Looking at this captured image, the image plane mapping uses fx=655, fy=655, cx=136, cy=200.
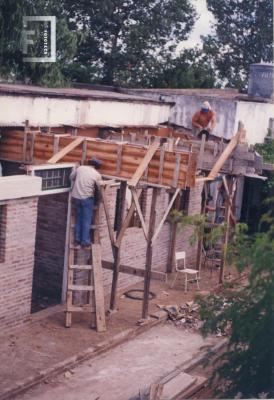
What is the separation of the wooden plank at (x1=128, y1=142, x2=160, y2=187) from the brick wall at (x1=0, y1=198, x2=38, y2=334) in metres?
1.96

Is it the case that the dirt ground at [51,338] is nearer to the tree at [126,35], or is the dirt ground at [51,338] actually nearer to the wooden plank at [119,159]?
the wooden plank at [119,159]

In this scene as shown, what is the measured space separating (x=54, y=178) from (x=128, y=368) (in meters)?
4.09

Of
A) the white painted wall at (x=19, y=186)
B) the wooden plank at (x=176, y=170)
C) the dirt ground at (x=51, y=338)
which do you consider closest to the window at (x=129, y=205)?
the dirt ground at (x=51, y=338)

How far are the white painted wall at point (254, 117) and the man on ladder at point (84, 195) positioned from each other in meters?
10.1

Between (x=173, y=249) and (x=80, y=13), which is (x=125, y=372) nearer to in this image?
(x=173, y=249)

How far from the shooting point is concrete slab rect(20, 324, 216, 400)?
34.8ft

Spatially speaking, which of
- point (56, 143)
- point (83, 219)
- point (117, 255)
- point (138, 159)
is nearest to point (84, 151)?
point (56, 143)

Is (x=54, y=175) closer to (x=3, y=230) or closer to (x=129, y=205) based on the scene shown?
(x=3, y=230)

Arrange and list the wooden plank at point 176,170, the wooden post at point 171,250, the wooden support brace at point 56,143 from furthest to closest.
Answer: the wooden post at point 171,250, the wooden support brace at point 56,143, the wooden plank at point 176,170

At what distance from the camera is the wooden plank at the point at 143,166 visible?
12367 mm

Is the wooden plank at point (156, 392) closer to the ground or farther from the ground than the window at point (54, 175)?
closer to the ground

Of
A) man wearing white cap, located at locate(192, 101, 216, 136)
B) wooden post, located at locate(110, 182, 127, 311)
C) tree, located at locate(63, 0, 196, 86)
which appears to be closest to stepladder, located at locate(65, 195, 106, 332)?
wooden post, located at locate(110, 182, 127, 311)

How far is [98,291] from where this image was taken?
13148 millimetres

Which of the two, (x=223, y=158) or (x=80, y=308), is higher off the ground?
(x=223, y=158)
